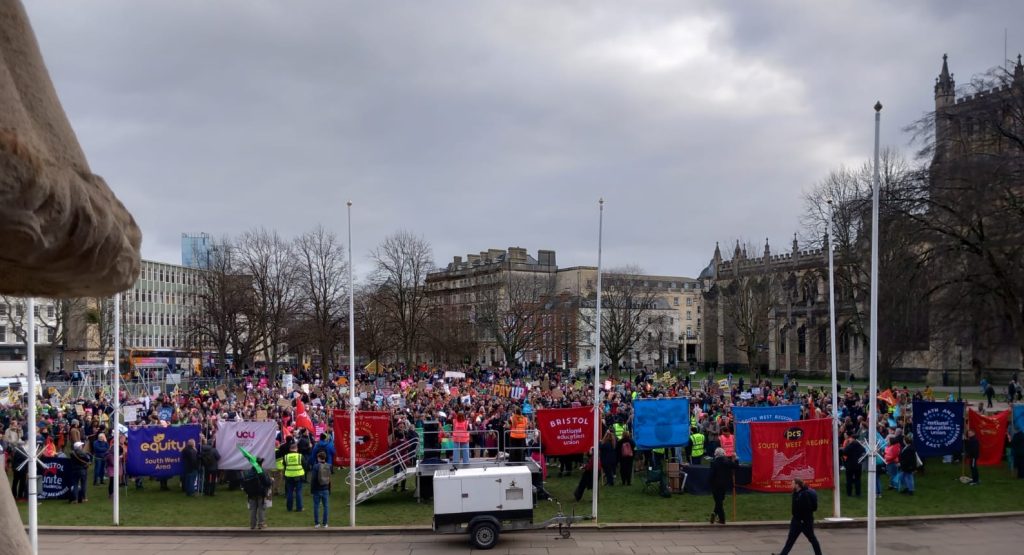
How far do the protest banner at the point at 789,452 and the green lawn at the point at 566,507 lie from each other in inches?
57.1

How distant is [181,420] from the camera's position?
30.7m

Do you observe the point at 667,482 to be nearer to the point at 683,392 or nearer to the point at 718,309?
the point at 683,392

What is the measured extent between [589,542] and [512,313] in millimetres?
68532

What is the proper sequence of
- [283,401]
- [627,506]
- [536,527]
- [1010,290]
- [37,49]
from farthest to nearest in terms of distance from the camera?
[283,401]
[1010,290]
[627,506]
[536,527]
[37,49]

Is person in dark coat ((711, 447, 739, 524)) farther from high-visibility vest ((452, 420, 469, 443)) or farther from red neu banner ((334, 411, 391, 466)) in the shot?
red neu banner ((334, 411, 391, 466))

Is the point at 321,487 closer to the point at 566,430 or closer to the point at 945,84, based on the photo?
the point at 566,430

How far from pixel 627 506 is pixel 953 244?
57.6 ft

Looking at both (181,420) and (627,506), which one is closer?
(627,506)

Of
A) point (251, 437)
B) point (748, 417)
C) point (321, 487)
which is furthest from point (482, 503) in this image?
point (748, 417)

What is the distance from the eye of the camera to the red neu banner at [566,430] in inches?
922

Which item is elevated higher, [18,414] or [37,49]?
[37,49]

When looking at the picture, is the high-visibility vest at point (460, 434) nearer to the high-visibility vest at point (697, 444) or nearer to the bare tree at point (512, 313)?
the high-visibility vest at point (697, 444)

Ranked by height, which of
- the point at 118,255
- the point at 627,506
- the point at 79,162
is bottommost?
the point at 627,506

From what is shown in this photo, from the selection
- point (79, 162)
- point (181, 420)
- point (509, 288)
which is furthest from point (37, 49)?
point (509, 288)
